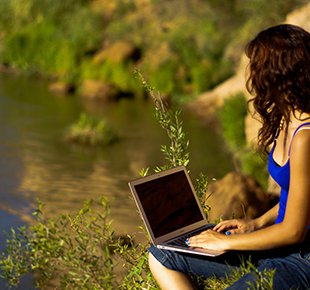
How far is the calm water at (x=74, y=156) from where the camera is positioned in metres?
11.5

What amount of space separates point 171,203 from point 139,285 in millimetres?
428

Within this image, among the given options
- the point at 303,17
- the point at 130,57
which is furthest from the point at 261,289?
the point at 130,57

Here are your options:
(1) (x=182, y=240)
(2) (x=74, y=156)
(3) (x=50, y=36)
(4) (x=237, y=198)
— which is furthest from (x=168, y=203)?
(3) (x=50, y=36)

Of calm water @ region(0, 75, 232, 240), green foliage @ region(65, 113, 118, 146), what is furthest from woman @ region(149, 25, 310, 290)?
green foliage @ region(65, 113, 118, 146)

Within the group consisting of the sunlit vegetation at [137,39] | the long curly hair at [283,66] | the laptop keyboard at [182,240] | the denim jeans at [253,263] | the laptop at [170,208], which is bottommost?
the denim jeans at [253,263]

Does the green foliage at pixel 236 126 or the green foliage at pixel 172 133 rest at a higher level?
the green foliage at pixel 236 126

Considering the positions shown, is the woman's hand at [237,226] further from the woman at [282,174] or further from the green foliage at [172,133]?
the green foliage at [172,133]

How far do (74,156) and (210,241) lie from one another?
464 inches

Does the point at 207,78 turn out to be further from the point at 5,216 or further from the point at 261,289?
the point at 261,289

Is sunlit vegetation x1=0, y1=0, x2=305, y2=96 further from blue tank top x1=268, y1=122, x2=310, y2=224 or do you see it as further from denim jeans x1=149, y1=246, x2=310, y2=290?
blue tank top x1=268, y1=122, x2=310, y2=224

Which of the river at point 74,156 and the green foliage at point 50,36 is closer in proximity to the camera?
the river at point 74,156

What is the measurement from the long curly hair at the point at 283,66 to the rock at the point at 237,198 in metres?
4.97

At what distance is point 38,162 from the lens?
14164 millimetres

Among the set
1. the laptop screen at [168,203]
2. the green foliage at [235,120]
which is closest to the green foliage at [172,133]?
the laptop screen at [168,203]
